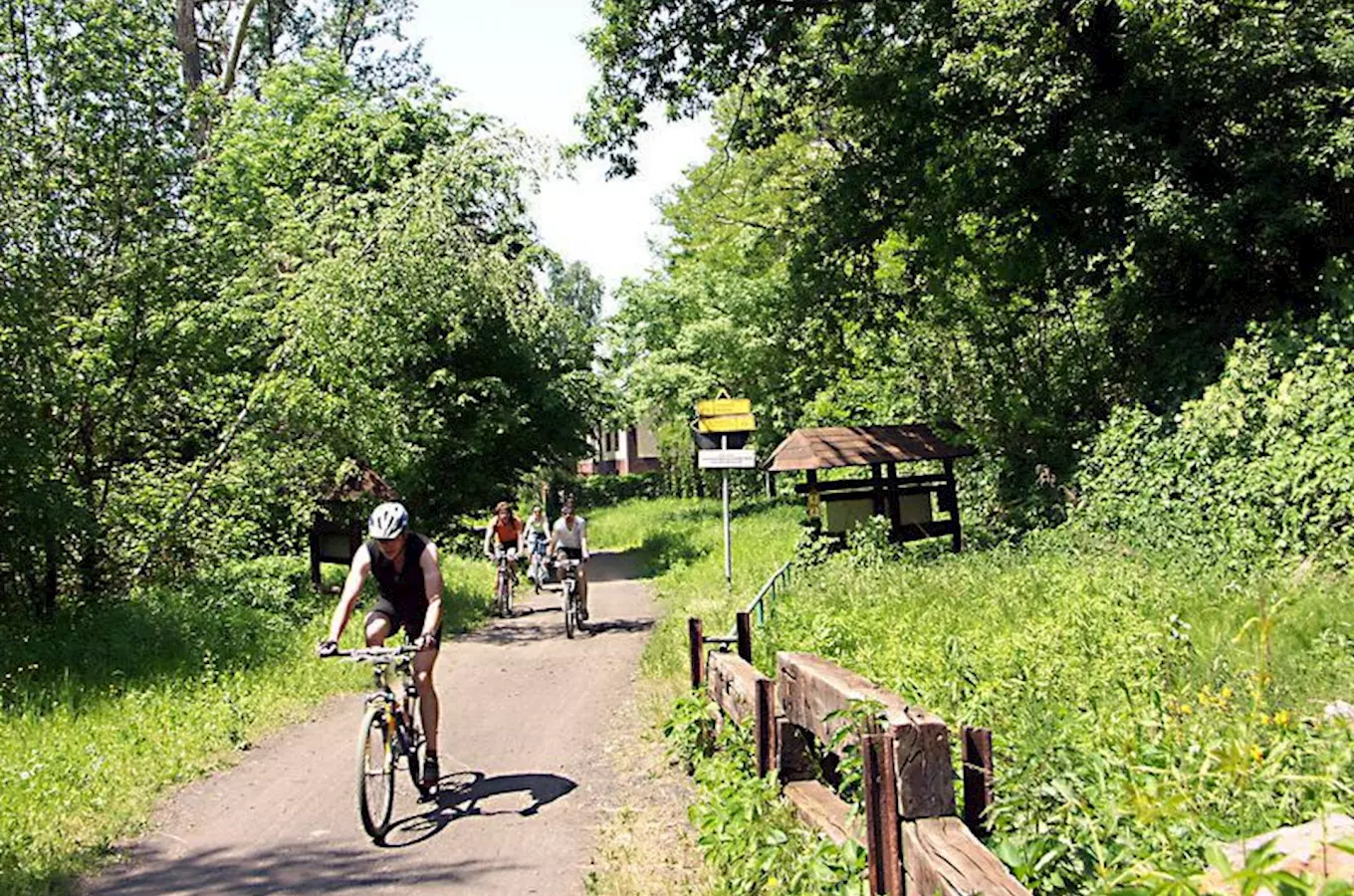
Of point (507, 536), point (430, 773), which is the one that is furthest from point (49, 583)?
point (430, 773)

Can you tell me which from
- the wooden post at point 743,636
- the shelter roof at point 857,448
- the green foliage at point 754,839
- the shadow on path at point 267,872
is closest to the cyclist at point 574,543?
the shelter roof at point 857,448

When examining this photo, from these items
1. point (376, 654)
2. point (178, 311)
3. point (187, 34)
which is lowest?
point (376, 654)

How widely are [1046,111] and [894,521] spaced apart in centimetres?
611

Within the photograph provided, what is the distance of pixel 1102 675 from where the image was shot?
621 cm

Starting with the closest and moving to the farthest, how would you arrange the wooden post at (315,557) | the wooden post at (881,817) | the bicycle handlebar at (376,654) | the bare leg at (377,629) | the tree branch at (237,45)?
1. the wooden post at (881,817)
2. the bicycle handlebar at (376,654)
3. the bare leg at (377,629)
4. the wooden post at (315,557)
5. the tree branch at (237,45)

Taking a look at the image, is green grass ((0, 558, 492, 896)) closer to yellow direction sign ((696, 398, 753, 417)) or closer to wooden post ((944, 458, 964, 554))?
yellow direction sign ((696, 398, 753, 417))

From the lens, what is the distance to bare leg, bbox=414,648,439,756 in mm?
7129

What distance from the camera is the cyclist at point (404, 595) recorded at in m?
6.94

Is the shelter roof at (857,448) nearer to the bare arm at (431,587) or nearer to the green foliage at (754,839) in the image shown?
the green foliage at (754,839)

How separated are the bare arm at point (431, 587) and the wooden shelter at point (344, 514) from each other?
887 centimetres

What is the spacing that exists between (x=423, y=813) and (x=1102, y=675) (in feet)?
13.9

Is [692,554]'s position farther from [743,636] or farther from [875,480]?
[743,636]

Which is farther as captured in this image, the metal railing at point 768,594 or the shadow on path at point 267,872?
the metal railing at point 768,594

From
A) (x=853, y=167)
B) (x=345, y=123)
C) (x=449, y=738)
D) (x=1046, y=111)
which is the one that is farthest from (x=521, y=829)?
(x=345, y=123)
